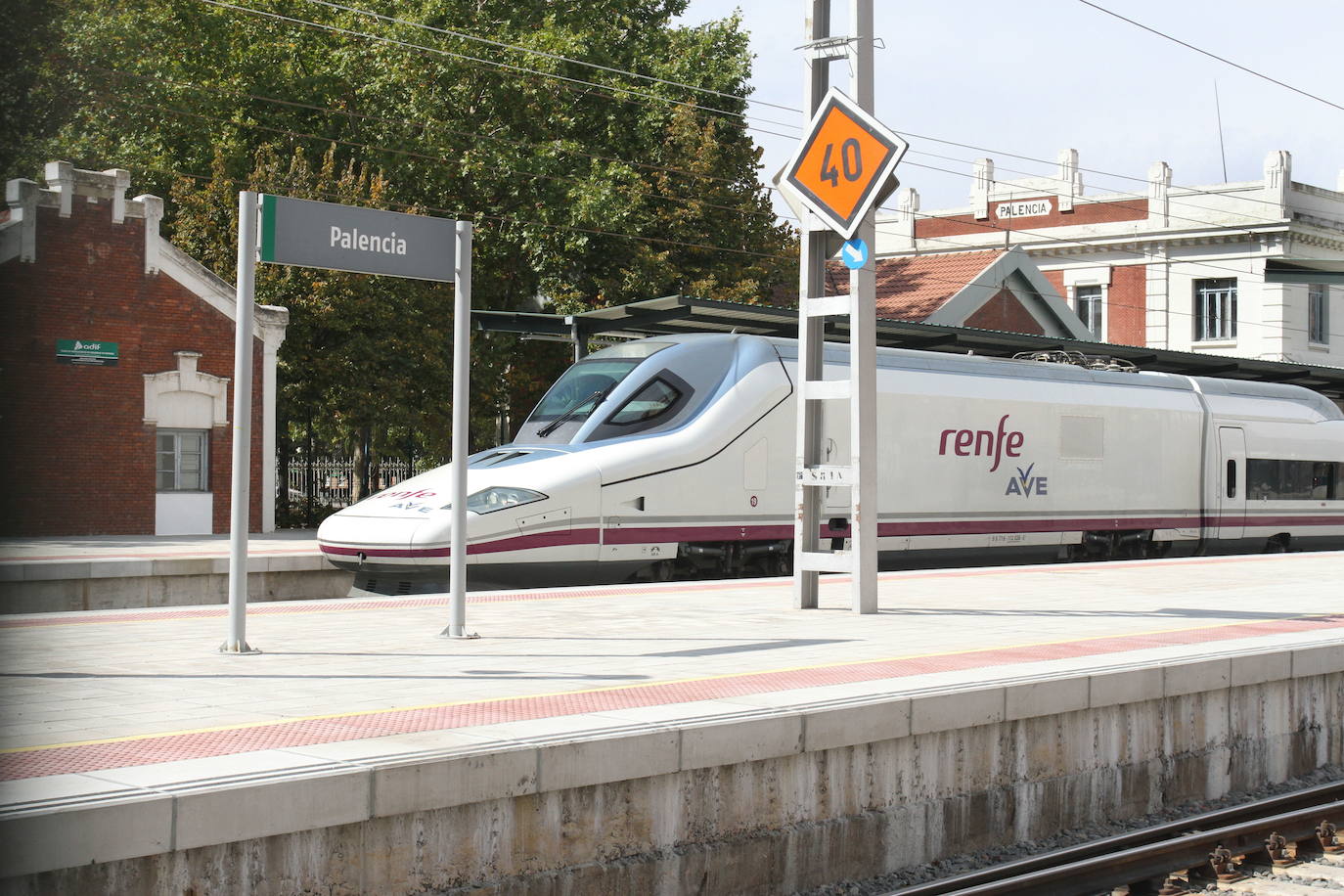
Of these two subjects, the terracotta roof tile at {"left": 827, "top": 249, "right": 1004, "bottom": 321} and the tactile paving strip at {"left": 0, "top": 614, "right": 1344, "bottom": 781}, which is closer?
the tactile paving strip at {"left": 0, "top": 614, "right": 1344, "bottom": 781}

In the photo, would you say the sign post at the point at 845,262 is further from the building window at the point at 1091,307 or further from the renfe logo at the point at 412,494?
the building window at the point at 1091,307

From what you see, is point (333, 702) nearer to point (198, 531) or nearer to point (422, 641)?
point (422, 641)

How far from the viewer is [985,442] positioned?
18.2 meters

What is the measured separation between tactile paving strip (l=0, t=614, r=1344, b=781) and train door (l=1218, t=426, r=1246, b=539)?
1368 centimetres

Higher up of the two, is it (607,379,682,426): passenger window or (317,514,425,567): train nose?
Answer: (607,379,682,426): passenger window

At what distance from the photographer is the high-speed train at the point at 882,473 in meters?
13.9

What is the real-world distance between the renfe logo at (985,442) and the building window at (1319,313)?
29.6 metres

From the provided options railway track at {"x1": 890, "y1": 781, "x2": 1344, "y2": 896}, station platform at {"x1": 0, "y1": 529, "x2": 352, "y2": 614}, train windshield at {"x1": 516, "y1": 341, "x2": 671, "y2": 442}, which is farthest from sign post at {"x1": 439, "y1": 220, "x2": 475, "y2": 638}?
train windshield at {"x1": 516, "y1": 341, "x2": 671, "y2": 442}

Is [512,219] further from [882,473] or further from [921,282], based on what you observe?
[882,473]

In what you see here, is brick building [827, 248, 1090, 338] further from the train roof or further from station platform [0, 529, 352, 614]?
station platform [0, 529, 352, 614]

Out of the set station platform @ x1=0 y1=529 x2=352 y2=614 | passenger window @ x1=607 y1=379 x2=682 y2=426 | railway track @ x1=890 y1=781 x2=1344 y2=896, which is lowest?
railway track @ x1=890 y1=781 x2=1344 y2=896

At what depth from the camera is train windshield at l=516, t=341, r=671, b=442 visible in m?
15.4

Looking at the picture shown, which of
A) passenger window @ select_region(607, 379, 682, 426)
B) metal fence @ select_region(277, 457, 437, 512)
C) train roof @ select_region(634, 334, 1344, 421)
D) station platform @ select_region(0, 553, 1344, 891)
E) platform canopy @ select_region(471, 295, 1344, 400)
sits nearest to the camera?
station platform @ select_region(0, 553, 1344, 891)

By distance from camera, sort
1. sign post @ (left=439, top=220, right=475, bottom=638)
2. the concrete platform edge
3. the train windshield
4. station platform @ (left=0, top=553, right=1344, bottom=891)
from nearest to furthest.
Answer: the concrete platform edge < station platform @ (left=0, top=553, right=1344, bottom=891) < sign post @ (left=439, top=220, right=475, bottom=638) < the train windshield
